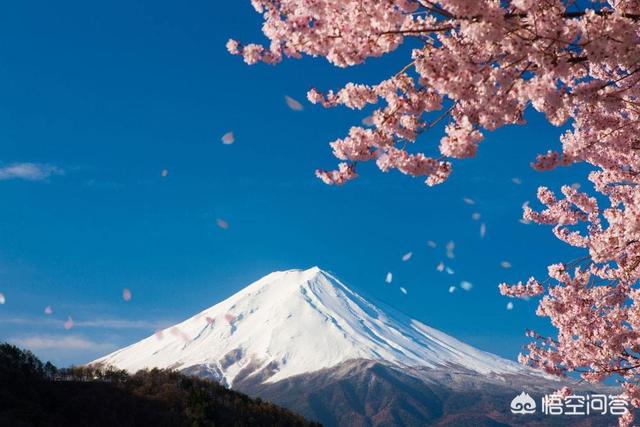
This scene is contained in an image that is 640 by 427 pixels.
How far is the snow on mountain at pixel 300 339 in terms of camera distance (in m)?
155

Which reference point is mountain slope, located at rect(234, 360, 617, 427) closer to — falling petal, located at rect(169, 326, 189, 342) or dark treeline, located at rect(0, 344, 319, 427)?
falling petal, located at rect(169, 326, 189, 342)

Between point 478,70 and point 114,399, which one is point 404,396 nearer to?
point 114,399

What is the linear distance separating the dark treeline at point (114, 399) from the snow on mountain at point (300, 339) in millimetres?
116289

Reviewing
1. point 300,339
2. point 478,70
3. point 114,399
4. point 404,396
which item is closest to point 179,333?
point 300,339

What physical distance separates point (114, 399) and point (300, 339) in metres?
138

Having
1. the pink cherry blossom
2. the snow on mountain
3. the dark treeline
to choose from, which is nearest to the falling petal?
the snow on mountain

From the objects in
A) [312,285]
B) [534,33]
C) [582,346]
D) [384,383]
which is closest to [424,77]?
[534,33]

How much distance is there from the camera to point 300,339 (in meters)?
164

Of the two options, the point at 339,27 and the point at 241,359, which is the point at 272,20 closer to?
the point at 339,27

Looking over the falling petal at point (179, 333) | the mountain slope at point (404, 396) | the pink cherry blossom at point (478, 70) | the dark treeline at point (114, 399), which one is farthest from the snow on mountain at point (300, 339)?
the pink cherry blossom at point (478, 70)

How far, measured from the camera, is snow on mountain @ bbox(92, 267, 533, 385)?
155 meters

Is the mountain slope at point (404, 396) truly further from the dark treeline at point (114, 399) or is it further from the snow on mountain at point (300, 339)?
the dark treeline at point (114, 399)

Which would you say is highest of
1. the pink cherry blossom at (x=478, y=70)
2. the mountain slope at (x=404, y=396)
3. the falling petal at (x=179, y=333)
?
the falling petal at (x=179, y=333)

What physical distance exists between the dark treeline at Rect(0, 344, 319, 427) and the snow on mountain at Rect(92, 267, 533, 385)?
11629cm
